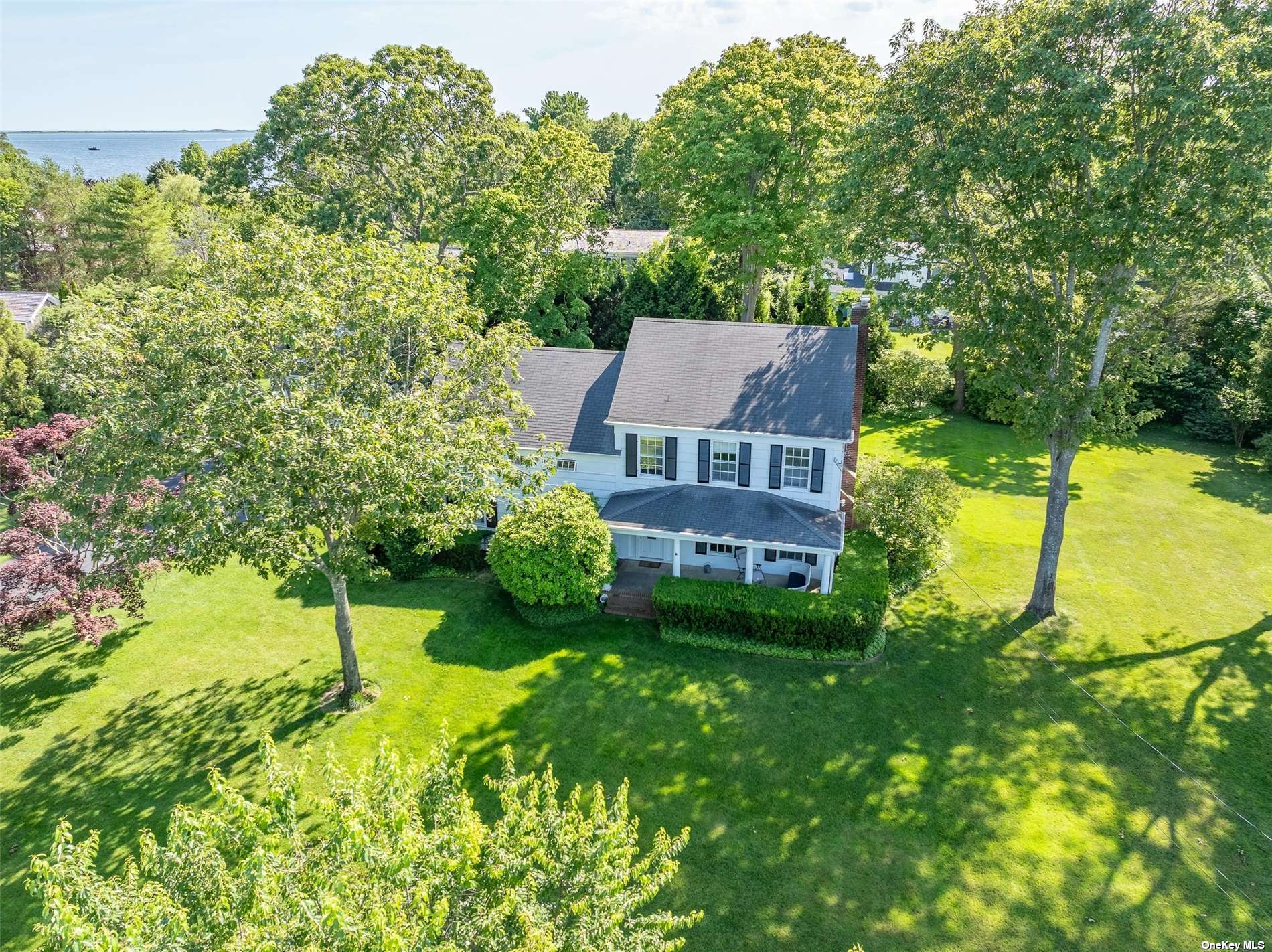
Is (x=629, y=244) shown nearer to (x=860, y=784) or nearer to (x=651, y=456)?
(x=651, y=456)

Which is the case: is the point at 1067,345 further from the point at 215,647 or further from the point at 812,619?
the point at 215,647

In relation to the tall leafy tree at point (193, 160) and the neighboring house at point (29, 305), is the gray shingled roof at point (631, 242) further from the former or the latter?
the tall leafy tree at point (193, 160)

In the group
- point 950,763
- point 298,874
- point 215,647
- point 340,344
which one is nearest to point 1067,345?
point 950,763

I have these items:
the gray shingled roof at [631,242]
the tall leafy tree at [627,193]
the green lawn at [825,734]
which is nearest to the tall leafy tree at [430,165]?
the gray shingled roof at [631,242]

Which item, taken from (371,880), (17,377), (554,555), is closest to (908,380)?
(554,555)

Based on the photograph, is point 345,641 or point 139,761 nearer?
point 139,761

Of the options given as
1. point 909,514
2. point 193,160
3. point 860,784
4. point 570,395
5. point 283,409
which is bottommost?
point 860,784
